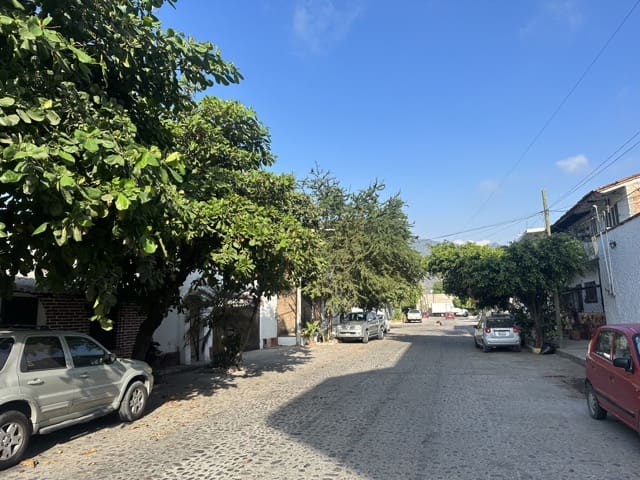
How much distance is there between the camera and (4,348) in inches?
239

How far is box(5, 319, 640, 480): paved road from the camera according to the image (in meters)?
5.44

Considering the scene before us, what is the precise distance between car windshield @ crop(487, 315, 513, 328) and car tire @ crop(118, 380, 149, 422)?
16.3 m

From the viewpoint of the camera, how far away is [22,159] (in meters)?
4.16

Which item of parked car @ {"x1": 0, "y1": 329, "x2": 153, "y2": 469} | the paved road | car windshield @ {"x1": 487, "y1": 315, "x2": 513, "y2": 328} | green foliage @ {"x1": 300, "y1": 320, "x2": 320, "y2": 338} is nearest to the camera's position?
the paved road

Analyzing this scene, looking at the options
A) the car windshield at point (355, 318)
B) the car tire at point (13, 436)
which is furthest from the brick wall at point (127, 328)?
the car windshield at point (355, 318)

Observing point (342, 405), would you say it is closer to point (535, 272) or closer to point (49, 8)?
point (49, 8)

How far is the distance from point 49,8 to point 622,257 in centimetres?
1753

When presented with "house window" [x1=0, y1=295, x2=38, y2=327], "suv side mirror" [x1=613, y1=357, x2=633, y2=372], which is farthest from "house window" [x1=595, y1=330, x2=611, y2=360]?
"house window" [x1=0, y1=295, x2=38, y2=327]

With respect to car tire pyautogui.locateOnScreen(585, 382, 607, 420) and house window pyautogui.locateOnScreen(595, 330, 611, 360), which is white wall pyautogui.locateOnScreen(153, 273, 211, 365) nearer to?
car tire pyautogui.locateOnScreen(585, 382, 607, 420)

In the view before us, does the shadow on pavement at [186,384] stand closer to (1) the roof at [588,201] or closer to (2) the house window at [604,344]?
(2) the house window at [604,344]

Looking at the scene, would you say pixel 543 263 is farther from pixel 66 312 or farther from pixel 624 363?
pixel 66 312

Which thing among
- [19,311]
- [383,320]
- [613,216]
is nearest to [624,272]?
[613,216]

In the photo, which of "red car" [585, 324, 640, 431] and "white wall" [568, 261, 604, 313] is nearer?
"red car" [585, 324, 640, 431]

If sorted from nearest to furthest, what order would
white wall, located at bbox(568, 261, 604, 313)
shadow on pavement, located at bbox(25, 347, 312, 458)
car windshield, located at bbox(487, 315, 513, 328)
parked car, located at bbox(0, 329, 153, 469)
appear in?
parked car, located at bbox(0, 329, 153, 469) < shadow on pavement, located at bbox(25, 347, 312, 458) < car windshield, located at bbox(487, 315, 513, 328) < white wall, located at bbox(568, 261, 604, 313)
